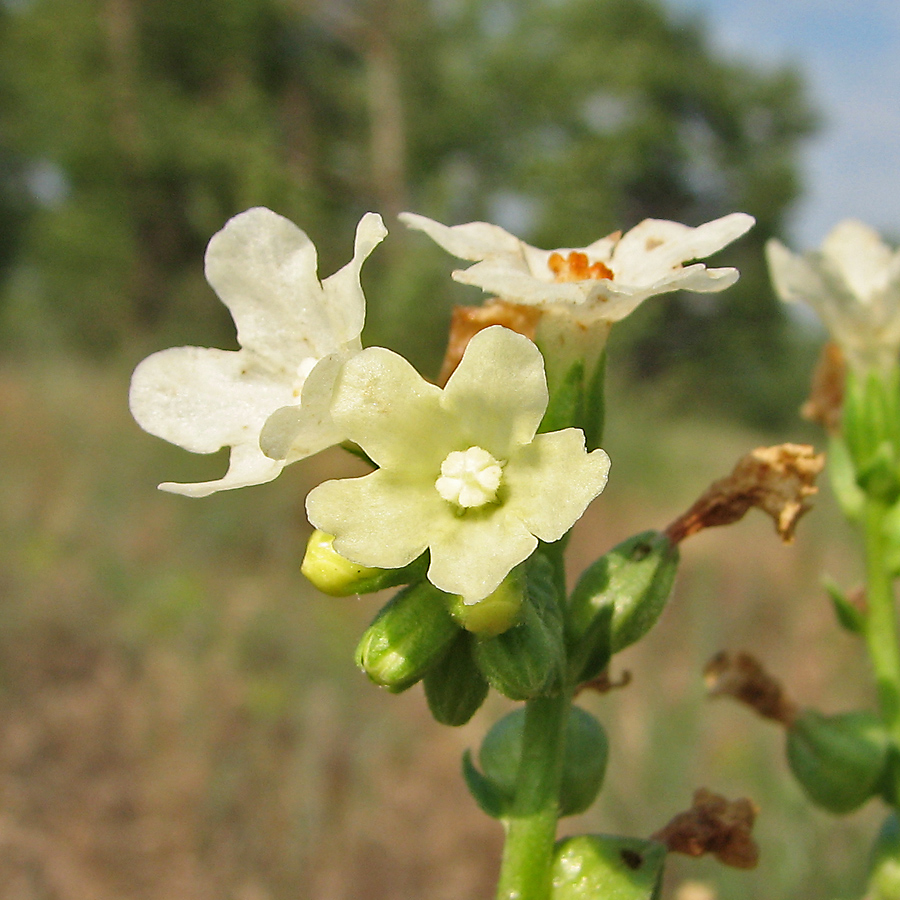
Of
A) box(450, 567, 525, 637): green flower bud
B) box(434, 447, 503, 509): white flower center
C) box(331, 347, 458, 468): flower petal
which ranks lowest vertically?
box(450, 567, 525, 637): green flower bud

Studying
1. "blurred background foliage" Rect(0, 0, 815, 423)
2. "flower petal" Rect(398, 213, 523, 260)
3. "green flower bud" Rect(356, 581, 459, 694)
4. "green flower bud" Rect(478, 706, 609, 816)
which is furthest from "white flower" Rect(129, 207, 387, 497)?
"blurred background foliage" Rect(0, 0, 815, 423)

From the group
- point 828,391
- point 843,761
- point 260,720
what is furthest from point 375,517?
point 260,720

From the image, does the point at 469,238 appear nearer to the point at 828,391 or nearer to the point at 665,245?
the point at 665,245

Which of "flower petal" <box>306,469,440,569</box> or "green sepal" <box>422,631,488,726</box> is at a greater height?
"flower petal" <box>306,469,440,569</box>

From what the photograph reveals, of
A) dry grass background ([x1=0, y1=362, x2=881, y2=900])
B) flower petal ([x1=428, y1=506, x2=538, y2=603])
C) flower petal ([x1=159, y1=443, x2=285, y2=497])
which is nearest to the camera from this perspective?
flower petal ([x1=428, y1=506, x2=538, y2=603])

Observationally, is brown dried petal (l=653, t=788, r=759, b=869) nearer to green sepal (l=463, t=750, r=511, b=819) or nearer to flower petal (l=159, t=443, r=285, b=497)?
green sepal (l=463, t=750, r=511, b=819)

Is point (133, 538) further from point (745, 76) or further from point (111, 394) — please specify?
point (745, 76)

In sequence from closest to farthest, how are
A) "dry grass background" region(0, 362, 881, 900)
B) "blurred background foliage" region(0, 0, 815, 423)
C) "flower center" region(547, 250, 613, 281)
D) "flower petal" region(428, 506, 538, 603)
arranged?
1. "flower petal" region(428, 506, 538, 603)
2. "flower center" region(547, 250, 613, 281)
3. "dry grass background" region(0, 362, 881, 900)
4. "blurred background foliage" region(0, 0, 815, 423)

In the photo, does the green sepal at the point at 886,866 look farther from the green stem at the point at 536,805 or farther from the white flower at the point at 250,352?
the white flower at the point at 250,352
